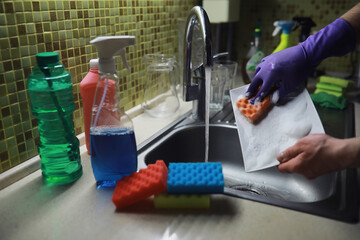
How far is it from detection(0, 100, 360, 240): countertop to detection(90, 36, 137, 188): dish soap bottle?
0.06 m

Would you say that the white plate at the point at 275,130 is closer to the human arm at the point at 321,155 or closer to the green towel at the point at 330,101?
the human arm at the point at 321,155

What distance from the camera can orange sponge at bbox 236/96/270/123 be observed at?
882 millimetres

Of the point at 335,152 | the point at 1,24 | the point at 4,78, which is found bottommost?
the point at 335,152

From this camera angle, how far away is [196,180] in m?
0.64

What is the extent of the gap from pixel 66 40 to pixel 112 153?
0.38 meters

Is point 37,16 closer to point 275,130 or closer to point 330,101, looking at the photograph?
point 275,130

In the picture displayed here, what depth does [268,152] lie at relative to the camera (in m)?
0.78

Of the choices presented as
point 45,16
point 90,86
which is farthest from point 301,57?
point 45,16

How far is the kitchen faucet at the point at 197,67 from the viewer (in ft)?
2.80

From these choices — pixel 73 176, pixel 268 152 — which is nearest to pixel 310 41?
pixel 268 152

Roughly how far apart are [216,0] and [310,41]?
65cm

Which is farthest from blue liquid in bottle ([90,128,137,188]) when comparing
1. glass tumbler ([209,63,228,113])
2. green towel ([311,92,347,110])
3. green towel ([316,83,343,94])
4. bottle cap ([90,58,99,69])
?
green towel ([316,83,343,94])

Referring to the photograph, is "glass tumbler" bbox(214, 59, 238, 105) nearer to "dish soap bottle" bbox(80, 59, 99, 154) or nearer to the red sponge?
"dish soap bottle" bbox(80, 59, 99, 154)

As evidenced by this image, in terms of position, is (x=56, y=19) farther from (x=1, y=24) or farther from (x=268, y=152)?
(x=268, y=152)
